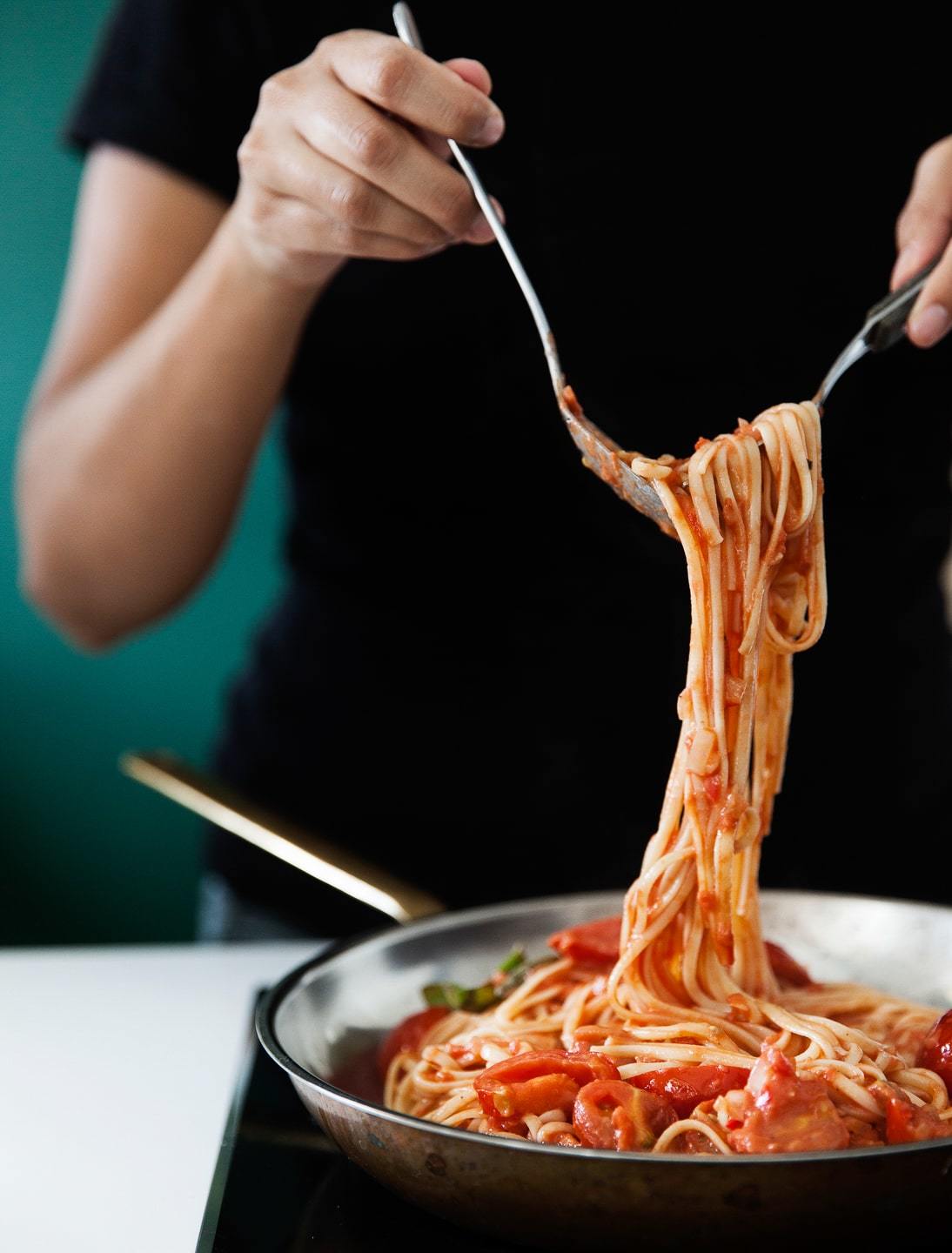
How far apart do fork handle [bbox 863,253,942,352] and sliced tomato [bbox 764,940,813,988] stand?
563 millimetres

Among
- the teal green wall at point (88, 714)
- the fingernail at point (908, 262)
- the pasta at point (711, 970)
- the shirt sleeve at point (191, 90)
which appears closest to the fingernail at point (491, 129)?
the pasta at point (711, 970)

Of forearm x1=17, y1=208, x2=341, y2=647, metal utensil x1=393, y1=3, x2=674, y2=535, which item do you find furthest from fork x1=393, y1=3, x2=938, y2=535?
forearm x1=17, y1=208, x2=341, y2=647

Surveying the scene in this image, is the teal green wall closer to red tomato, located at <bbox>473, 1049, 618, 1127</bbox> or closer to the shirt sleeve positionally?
the shirt sleeve

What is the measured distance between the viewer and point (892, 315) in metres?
1.25

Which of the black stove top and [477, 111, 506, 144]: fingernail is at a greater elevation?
[477, 111, 506, 144]: fingernail

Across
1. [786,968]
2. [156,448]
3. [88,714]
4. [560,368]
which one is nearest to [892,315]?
[560,368]

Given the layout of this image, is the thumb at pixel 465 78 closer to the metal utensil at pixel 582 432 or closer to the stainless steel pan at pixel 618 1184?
the metal utensil at pixel 582 432

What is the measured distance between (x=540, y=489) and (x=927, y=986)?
0.80 m

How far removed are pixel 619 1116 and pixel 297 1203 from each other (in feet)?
0.84

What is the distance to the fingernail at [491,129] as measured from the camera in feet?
3.75

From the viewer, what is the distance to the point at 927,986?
1.34 meters

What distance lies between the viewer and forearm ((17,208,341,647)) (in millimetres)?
1575

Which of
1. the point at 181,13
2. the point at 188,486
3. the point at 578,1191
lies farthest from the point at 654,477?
the point at 181,13

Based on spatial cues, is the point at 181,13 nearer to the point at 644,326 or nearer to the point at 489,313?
→ the point at 489,313
